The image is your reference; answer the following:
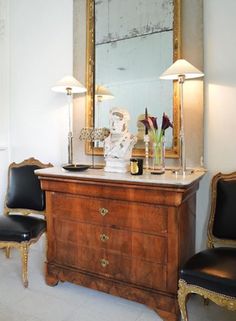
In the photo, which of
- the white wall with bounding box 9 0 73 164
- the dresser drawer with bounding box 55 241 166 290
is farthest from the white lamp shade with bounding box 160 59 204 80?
the dresser drawer with bounding box 55 241 166 290

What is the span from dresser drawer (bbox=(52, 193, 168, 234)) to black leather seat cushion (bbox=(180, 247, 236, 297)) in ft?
0.90

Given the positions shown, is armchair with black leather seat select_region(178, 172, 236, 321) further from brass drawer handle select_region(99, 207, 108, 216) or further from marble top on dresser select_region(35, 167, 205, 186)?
brass drawer handle select_region(99, 207, 108, 216)

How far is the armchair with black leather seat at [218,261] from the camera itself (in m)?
1.56

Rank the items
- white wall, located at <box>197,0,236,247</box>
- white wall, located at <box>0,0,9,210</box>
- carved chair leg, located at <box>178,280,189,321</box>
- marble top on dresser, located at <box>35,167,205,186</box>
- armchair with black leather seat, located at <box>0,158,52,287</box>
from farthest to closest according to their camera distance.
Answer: white wall, located at <box>0,0,9,210</box>, armchair with black leather seat, located at <box>0,158,52,287</box>, white wall, located at <box>197,0,236,247</box>, marble top on dresser, located at <box>35,167,205,186</box>, carved chair leg, located at <box>178,280,189,321</box>

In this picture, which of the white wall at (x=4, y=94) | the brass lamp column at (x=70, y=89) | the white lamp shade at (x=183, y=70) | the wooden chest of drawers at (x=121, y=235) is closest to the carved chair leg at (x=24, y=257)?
the wooden chest of drawers at (x=121, y=235)

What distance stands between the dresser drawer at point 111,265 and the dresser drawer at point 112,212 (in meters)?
0.22

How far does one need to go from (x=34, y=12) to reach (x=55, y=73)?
681 mm

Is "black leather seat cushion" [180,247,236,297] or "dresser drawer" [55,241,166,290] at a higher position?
"black leather seat cushion" [180,247,236,297]

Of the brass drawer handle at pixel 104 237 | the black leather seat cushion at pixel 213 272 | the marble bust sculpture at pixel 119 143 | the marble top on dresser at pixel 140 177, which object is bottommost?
the black leather seat cushion at pixel 213 272

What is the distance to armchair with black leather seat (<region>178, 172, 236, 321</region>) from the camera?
5.13 ft

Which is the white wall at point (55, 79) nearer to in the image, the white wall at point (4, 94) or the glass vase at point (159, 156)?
the white wall at point (4, 94)

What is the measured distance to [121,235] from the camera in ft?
6.63

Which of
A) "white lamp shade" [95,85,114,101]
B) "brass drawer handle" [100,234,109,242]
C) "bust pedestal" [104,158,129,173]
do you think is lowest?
"brass drawer handle" [100,234,109,242]

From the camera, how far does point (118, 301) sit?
2.16 meters
